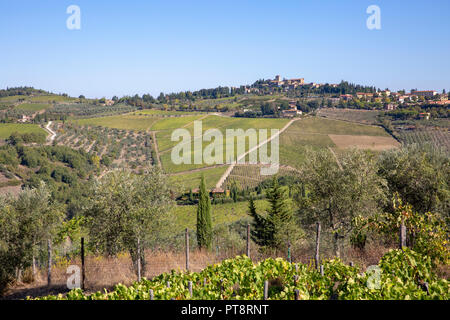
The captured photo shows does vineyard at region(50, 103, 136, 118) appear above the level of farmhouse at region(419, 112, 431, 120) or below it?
above

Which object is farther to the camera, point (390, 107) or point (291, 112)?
point (291, 112)

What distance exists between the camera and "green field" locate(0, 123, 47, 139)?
9762 cm

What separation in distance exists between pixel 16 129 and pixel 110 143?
29.1 meters

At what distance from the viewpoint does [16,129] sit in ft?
330

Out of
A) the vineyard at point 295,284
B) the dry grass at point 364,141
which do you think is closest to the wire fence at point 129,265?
the vineyard at point 295,284

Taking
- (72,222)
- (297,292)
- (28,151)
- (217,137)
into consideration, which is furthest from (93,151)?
(297,292)

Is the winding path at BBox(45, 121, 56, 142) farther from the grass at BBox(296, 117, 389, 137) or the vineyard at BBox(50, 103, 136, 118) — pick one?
the grass at BBox(296, 117, 389, 137)

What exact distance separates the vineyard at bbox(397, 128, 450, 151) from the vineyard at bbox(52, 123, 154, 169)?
61.5 meters

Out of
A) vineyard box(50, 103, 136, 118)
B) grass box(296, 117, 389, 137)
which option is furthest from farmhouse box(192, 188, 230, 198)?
vineyard box(50, 103, 136, 118)

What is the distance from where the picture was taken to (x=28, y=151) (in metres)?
83.7

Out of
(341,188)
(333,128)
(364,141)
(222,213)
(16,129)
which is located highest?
(16,129)

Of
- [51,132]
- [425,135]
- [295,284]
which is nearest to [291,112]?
[425,135]

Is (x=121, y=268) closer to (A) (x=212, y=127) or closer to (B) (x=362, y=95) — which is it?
(A) (x=212, y=127)
